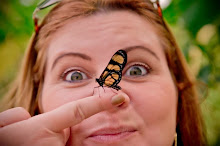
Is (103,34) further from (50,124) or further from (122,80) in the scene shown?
(50,124)

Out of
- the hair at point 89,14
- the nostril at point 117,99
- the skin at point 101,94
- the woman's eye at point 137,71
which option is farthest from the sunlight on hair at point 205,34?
the nostril at point 117,99

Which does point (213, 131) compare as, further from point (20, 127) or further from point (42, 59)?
point (20, 127)

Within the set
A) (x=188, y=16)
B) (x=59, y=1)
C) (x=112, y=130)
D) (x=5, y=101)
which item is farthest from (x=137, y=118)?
(x=188, y=16)

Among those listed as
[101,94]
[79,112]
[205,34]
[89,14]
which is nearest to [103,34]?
[89,14]

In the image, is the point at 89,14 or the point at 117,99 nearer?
the point at 117,99

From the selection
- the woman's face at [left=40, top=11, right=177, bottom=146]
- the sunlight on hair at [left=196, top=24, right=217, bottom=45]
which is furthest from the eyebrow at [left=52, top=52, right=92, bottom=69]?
the sunlight on hair at [left=196, top=24, right=217, bottom=45]

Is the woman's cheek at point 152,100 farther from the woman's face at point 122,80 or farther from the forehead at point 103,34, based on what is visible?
the forehead at point 103,34

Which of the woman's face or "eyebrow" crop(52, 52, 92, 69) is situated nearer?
the woman's face

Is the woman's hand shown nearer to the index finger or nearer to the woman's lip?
the index finger

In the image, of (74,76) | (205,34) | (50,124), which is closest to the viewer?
(50,124)
